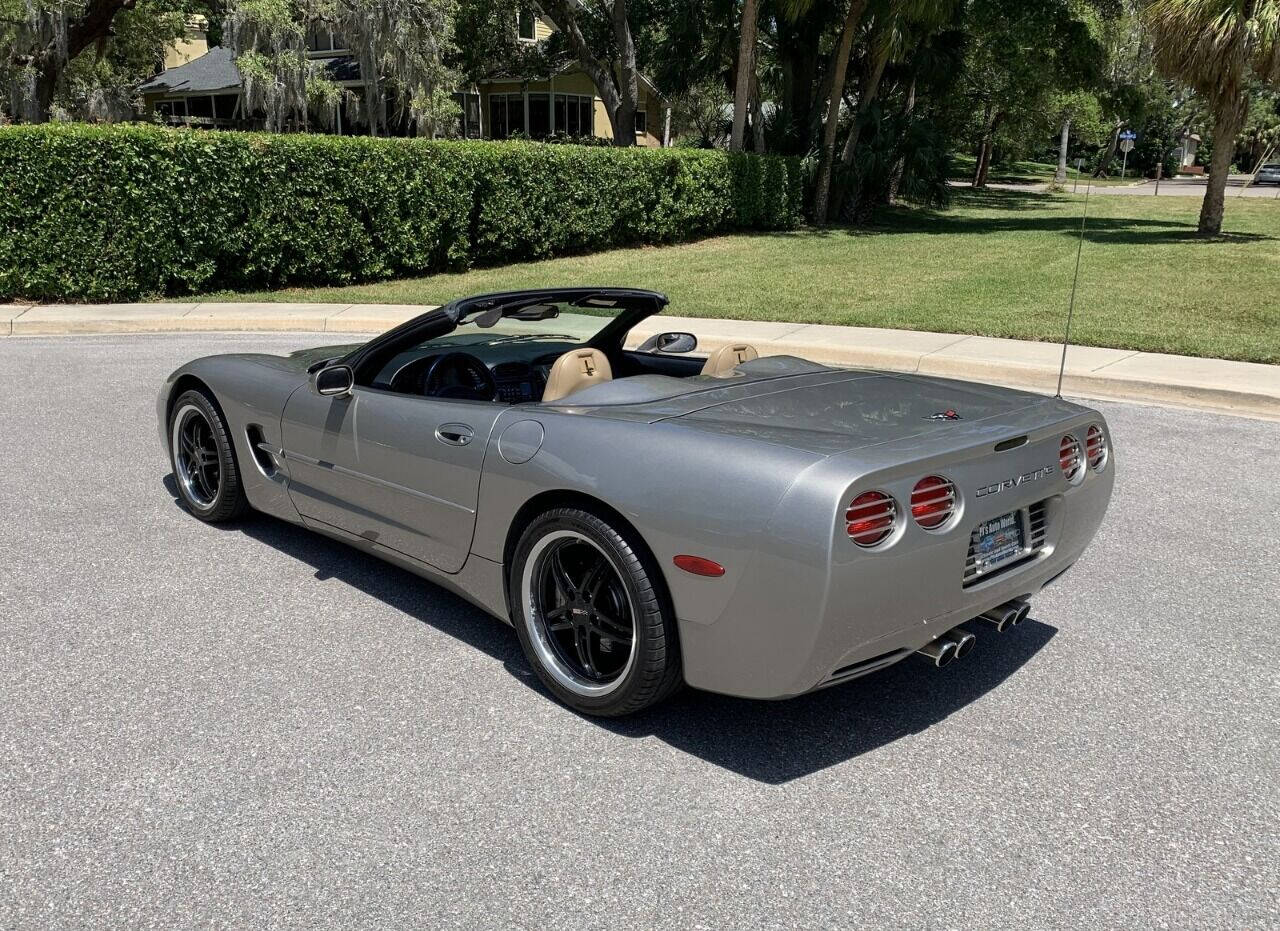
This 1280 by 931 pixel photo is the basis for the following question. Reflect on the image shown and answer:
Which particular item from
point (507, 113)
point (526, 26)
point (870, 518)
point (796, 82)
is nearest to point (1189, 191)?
point (796, 82)

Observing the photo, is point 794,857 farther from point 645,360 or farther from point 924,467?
point 645,360

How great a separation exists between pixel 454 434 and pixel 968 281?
1347 cm

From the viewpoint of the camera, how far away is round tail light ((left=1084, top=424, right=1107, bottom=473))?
3727 millimetres

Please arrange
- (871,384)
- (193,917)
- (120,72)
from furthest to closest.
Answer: (120,72)
(871,384)
(193,917)

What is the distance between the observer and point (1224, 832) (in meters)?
2.87

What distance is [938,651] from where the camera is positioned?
316cm

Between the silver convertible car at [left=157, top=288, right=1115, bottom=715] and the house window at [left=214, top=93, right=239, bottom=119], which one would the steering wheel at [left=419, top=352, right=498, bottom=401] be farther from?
the house window at [left=214, top=93, right=239, bottom=119]

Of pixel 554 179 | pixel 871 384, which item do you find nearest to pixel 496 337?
pixel 871 384

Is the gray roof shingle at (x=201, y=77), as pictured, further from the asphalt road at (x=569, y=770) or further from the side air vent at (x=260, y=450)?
the asphalt road at (x=569, y=770)

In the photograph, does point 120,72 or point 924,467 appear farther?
point 120,72

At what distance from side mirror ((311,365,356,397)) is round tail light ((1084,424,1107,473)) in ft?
8.98

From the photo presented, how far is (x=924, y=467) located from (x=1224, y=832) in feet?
4.05

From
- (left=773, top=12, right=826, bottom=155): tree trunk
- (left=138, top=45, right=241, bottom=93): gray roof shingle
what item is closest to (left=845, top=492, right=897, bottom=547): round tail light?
(left=773, top=12, right=826, bottom=155): tree trunk

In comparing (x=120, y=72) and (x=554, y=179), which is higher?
(x=120, y=72)
